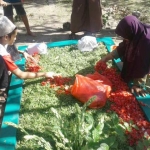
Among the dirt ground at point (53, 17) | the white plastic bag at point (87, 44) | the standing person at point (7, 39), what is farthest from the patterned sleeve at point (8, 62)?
the dirt ground at point (53, 17)

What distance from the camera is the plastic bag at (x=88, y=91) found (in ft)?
10.2

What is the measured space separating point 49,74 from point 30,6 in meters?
4.44

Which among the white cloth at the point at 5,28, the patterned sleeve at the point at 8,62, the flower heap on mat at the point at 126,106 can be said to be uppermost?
the white cloth at the point at 5,28

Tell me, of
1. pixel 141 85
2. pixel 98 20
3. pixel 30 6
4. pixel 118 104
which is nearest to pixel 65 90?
pixel 118 104

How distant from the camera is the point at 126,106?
3.11m

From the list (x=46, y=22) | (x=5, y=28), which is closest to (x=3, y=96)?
(x=5, y=28)

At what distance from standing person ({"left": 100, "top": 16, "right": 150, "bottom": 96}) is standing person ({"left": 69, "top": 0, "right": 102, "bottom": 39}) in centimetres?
157

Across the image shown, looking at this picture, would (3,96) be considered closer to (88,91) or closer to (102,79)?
(88,91)

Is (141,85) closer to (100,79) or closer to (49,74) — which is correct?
(100,79)

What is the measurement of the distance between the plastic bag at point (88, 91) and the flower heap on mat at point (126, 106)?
6.4 inches

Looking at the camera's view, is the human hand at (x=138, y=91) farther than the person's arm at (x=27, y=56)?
No

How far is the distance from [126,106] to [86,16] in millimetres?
2490

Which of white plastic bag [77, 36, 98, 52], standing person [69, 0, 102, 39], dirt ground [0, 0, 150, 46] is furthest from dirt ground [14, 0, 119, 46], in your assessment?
white plastic bag [77, 36, 98, 52]

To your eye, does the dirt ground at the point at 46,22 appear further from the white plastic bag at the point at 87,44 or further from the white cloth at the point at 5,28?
the white cloth at the point at 5,28
